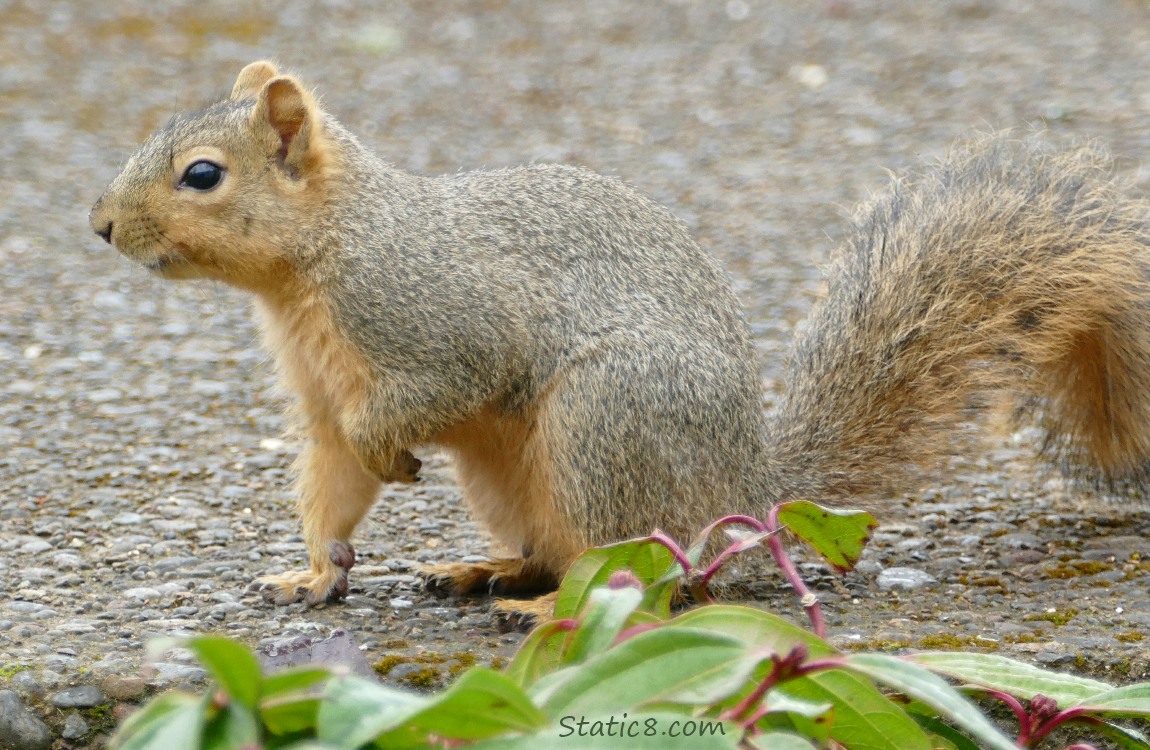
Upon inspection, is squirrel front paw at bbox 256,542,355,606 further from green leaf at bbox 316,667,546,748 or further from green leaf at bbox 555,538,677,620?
green leaf at bbox 316,667,546,748

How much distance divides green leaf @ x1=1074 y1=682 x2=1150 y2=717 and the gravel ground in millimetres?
386

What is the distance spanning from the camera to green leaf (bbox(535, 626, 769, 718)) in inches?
53.7

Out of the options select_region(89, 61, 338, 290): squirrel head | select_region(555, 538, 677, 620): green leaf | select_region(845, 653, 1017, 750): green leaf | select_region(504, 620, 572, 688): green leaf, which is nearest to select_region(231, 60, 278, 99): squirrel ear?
select_region(89, 61, 338, 290): squirrel head

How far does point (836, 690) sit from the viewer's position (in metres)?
1.61

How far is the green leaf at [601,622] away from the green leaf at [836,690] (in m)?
0.08

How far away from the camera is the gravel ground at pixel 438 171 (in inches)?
92.4

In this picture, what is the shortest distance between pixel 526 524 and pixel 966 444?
2.66ft

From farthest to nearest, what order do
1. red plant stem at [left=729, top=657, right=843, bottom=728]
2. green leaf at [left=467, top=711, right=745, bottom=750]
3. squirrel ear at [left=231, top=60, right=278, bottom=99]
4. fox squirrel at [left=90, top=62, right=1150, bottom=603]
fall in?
1. squirrel ear at [left=231, top=60, right=278, bottom=99]
2. fox squirrel at [left=90, top=62, right=1150, bottom=603]
3. red plant stem at [left=729, top=657, right=843, bottom=728]
4. green leaf at [left=467, top=711, right=745, bottom=750]

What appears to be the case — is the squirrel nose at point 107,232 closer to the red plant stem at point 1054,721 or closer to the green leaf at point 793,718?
the green leaf at point 793,718

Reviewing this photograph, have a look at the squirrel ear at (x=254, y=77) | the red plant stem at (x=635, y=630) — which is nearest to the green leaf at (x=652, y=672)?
the red plant stem at (x=635, y=630)

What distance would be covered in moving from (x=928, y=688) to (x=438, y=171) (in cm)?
409

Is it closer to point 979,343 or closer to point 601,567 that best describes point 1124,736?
point 601,567

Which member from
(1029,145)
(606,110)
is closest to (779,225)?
(606,110)

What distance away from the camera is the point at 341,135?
2.75 m
